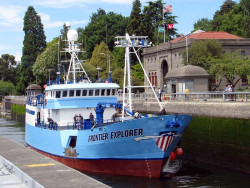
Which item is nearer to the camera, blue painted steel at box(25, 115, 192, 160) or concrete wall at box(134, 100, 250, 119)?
blue painted steel at box(25, 115, 192, 160)

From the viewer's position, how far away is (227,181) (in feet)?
79.6

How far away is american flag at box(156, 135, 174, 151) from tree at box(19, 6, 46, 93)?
305 feet

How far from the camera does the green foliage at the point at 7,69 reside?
480ft

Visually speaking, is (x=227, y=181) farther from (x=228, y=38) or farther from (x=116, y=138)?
(x=228, y=38)

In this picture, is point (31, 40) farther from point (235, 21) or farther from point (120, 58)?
point (235, 21)

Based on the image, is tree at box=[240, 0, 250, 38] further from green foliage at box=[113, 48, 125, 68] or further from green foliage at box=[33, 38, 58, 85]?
green foliage at box=[33, 38, 58, 85]

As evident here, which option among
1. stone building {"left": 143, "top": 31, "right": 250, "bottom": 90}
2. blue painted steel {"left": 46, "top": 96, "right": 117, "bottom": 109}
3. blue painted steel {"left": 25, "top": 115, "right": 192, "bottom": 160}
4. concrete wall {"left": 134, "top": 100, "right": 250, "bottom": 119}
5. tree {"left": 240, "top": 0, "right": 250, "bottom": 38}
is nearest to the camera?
blue painted steel {"left": 25, "top": 115, "right": 192, "bottom": 160}

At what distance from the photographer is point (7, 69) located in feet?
480

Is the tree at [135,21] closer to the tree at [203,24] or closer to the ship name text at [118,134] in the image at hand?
the tree at [203,24]

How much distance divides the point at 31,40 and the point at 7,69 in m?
33.7

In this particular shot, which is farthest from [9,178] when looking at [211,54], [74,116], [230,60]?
[211,54]

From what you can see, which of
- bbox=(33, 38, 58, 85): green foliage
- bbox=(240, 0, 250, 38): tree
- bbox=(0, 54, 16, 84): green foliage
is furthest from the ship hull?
bbox=(0, 54, 16, 84): green foliage

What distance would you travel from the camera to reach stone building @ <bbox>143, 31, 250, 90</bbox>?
6359 cm

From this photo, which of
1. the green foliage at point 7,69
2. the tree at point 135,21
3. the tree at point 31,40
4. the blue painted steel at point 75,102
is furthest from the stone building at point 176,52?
the green foliage at point 7,69
